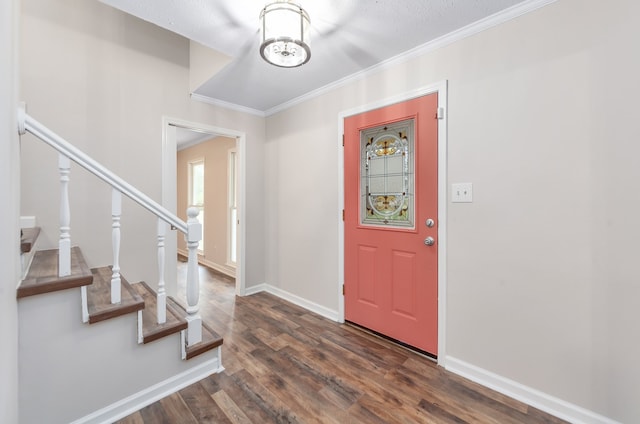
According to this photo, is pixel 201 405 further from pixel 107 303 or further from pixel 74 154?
pixel 74 154

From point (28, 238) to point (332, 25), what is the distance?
234 centimetres

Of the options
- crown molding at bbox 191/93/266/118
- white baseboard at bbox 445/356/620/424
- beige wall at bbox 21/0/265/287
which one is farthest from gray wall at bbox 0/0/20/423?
white baseboard at bbox 445/356/620/424

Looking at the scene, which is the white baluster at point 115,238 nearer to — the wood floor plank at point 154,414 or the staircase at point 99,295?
the staircase at point 99,295

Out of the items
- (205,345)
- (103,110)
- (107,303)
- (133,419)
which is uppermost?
(103,110)

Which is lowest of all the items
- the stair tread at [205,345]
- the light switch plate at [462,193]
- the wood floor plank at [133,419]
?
the wood floor plank at [133,419]

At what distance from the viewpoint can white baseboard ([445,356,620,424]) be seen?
4.63 feet

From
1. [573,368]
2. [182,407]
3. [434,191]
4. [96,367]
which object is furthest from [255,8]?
[573,368]

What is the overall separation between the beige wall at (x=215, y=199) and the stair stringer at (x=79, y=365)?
2769 mm

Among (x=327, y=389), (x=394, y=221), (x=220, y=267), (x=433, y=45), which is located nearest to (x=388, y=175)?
(x=394, y=221)

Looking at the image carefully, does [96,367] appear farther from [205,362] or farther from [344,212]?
[344,212]

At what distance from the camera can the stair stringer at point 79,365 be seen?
1.29 metres

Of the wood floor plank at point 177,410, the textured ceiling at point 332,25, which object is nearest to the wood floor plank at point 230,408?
the wood floor plank at point 177,410

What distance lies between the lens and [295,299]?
3074 mm

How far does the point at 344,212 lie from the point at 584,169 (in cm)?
166
